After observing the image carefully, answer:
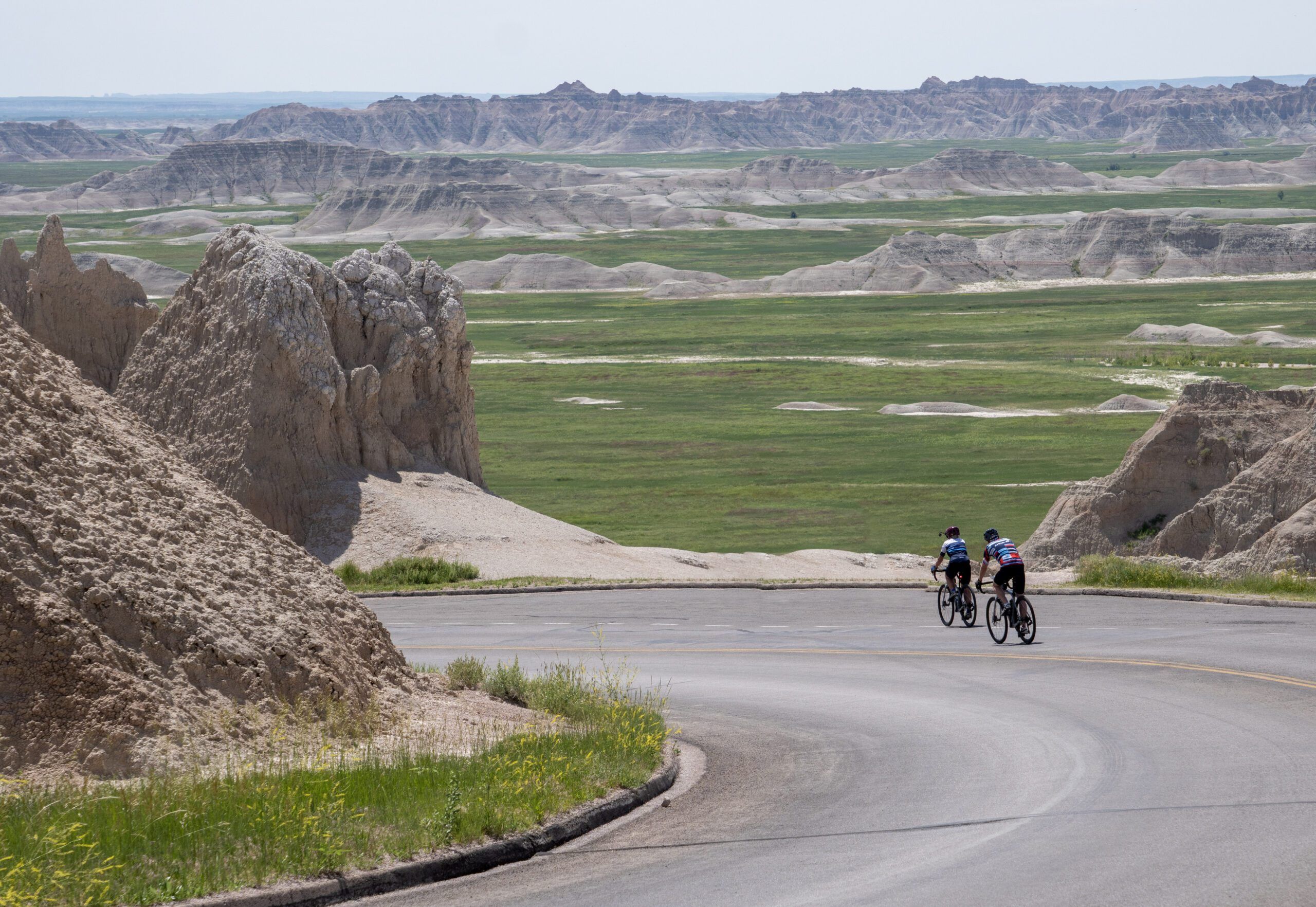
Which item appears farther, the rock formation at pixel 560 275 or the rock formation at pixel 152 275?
the rock formation at pixel 560 275

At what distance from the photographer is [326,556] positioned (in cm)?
3650

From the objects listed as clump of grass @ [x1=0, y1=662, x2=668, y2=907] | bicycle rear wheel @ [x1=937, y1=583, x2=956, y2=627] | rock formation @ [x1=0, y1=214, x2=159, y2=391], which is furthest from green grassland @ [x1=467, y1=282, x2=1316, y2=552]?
clump of grass @ [x1=0, y1=662, x2=668, y2=907]

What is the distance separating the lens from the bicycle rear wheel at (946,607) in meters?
27.2

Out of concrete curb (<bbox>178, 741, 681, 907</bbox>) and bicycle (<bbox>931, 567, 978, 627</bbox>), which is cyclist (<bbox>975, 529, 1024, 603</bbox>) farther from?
concrete curb (<bbox>178, 741, 681, 907</bbox>)

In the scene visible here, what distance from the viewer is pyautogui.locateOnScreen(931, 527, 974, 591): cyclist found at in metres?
26.6

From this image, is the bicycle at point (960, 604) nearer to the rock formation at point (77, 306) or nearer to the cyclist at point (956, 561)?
the cyclist at point (956, 561)

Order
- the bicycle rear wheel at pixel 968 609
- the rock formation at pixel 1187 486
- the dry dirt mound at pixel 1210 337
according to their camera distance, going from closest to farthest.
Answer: the bicycle rear wheel at pixel 968 609 < the rock formation at pixel 1187 486 < the dry dirt mound at pixel 1210 337

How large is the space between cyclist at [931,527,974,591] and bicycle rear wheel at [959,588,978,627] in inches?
5.2

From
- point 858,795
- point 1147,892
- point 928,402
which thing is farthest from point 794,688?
point 928,402

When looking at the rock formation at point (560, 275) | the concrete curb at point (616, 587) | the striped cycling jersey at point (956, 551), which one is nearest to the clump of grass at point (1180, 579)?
the concrete curb at point (616, 587)

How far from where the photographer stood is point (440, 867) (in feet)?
37.1

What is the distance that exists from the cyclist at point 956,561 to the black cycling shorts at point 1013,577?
5.47 feet

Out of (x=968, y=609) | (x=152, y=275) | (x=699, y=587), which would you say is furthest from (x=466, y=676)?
(x=152, y=275)

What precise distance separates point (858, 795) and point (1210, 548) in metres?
25.6
